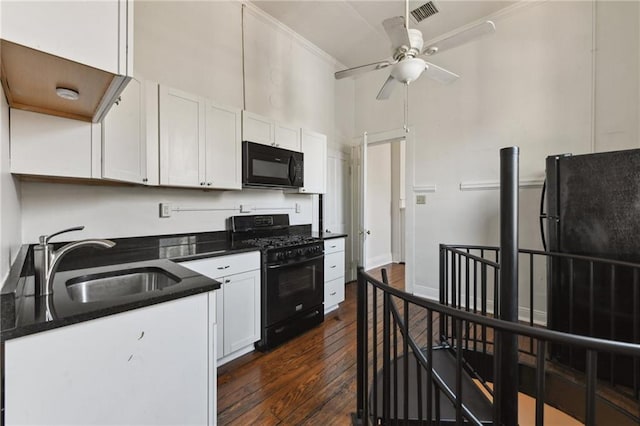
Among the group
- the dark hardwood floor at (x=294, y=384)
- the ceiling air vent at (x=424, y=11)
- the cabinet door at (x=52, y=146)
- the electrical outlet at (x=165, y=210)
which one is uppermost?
the ceiling air vent at (x=424, y=11)

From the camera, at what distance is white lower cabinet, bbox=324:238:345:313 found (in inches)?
128

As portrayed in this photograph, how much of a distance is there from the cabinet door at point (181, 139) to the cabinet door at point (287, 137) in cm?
85

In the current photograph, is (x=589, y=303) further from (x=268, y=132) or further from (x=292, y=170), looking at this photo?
(x=268, y=132)

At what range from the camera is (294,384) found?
205cm

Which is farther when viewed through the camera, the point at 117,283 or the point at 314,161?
the point at 314,161

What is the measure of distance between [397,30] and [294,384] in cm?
260

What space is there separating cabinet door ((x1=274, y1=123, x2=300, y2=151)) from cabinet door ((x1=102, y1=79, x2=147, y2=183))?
132 centimetres

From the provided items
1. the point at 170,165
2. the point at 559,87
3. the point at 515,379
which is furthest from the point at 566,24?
the point at 170,165

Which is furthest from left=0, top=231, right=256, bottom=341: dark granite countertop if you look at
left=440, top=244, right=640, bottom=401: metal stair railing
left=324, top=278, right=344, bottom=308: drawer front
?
left=440, top=244, right=640, bottom=401: metal stair railing

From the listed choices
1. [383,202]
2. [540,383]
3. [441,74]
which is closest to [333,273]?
[441,74]

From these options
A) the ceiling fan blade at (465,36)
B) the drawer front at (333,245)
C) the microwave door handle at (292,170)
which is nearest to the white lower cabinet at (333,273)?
the drawer front at (333,245)

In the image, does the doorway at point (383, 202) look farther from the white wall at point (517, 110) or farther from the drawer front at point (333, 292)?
the drawer front at point (333, 292)

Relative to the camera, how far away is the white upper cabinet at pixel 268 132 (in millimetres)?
2752

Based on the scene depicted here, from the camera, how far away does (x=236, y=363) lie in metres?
2.32
